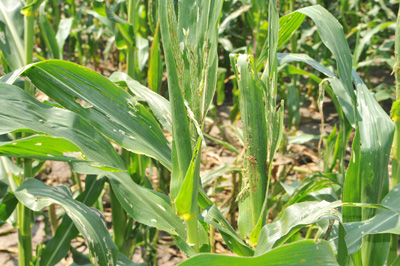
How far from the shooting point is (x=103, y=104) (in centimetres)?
87

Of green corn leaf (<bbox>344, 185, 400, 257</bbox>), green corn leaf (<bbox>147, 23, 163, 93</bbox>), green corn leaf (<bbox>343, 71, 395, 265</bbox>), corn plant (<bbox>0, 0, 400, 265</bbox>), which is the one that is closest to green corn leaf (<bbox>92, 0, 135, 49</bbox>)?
green corn leaf (<bbox>147, 23, 163, 93</bbox>)

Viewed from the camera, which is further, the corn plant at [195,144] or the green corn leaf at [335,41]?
the green corn leaf at [335,41]

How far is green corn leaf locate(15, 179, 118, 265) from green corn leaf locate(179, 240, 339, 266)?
9.1 inches

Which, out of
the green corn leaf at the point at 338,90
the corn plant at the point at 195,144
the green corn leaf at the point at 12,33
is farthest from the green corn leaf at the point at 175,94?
the green corn leaf at the point at 12,33

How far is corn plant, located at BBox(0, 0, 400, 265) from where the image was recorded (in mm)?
708

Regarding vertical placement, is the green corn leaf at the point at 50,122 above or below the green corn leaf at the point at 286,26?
below

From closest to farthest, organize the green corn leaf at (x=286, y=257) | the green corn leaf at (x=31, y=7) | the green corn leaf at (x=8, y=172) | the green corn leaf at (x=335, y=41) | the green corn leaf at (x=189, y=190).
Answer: the green corn leaf at (x=286, y=257) → the green corn leaf at (x=189, y=190) → the green corn leaf at (x=335, y=41) → the green corn leaf at (x=31, y=7) → the green corn leaf at (x=8, y=172)

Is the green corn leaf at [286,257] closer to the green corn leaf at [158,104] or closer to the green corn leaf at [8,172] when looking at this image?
the green corn leaf at [158,104]

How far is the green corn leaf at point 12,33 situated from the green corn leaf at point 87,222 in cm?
43

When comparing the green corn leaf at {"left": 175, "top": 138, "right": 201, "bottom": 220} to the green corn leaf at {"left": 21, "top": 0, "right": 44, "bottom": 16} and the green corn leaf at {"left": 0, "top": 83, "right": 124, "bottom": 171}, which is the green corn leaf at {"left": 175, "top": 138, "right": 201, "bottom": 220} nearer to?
the green corn leaf at {"left": 0, "top": 83, "right": 124, "bottom": 171}

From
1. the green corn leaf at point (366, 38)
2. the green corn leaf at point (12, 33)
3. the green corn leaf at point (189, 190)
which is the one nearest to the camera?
the green corn leaf at point (189, 190)

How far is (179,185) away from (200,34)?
23cm

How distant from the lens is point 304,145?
241 centimetres

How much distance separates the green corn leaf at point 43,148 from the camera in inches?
27.9
